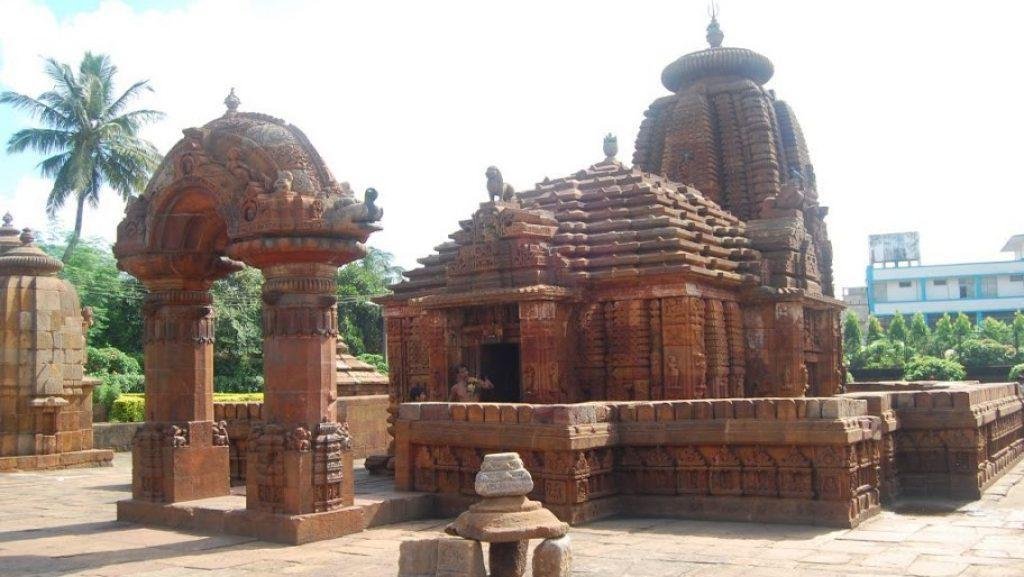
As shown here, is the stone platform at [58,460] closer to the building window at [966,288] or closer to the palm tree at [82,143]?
the palm tree at [82,143]

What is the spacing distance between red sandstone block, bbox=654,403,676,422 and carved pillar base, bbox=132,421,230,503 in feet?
16.6

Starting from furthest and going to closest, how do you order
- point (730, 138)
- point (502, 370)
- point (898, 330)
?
point (898, 330) < point (730, 138) < point (502, 370)

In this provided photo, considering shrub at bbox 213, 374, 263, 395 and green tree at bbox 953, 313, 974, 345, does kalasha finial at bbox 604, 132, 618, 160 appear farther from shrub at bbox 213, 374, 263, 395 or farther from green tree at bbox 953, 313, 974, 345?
green tree at bbox 953, 313, 974, 345

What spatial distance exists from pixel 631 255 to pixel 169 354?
663cm

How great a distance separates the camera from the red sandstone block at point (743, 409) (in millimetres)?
9805

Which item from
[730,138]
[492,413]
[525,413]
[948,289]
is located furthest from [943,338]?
[525,413]

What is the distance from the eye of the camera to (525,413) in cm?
1016

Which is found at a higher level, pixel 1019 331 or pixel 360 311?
pixel 360 311

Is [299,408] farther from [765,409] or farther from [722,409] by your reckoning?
[765,409]

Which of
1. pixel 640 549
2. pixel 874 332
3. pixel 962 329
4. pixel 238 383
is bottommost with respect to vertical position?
pixel 640 549

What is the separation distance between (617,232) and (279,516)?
7.47m

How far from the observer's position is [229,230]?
9.68 metres

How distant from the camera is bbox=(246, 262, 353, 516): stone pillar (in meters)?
9.16

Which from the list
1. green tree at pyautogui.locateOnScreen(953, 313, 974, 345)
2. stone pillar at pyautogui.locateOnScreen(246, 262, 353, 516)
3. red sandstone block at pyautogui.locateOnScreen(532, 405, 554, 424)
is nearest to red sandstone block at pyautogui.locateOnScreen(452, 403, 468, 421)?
red sandstone block at pyautogui.locateOnScreen(532, 405, 554, 424)
